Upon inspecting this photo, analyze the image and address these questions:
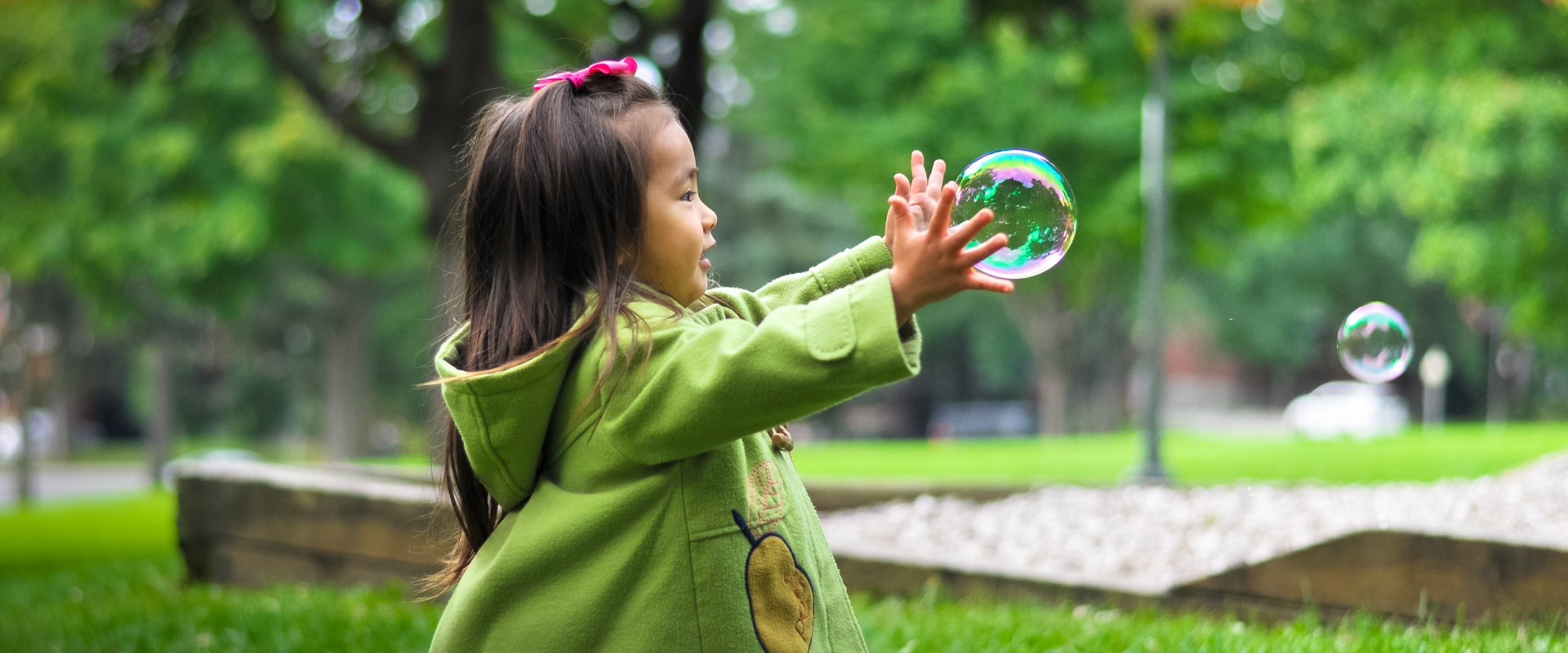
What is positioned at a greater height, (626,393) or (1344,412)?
(626,393)

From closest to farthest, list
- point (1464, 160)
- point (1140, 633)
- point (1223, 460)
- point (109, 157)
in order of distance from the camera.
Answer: point (1140, 633)
point (1223, 460)
point (1464, 160)
point (109, 157)

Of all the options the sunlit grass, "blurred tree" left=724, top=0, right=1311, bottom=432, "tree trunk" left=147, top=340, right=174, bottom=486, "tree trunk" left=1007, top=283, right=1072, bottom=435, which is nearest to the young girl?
the sunlit grass

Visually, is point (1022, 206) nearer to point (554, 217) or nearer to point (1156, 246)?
point (554, 217)

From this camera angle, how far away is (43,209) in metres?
16.2

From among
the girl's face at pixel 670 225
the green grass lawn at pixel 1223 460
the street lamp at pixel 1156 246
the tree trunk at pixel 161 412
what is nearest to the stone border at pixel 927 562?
the girl's face at pixel 670 225

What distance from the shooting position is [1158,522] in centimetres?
598

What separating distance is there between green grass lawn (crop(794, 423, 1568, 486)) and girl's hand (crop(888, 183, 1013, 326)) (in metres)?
5.66

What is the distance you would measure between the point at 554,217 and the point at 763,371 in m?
0.52

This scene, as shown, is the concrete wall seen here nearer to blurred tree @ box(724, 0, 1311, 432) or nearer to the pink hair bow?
the pink hair bow

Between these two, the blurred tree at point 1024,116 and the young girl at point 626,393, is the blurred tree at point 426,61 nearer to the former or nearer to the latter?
the young girl at point 626,393

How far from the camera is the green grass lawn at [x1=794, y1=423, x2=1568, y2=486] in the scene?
9.84 meters

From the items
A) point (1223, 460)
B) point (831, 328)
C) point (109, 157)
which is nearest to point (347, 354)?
point (109, 157)

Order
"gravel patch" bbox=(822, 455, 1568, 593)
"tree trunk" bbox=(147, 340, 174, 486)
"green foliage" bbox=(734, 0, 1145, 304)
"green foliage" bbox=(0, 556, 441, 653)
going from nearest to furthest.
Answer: "green foliage" bbox=(0, 556, 441, 653) → "gravel patch" bbox=(822, 455, 1568, 593) → "green foliage" bbox=(734, 0, 1145, 304) → "tree trunk" bbox=(147, 340, 174, 486)

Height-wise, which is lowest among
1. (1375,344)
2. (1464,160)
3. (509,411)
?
(1375,344)
